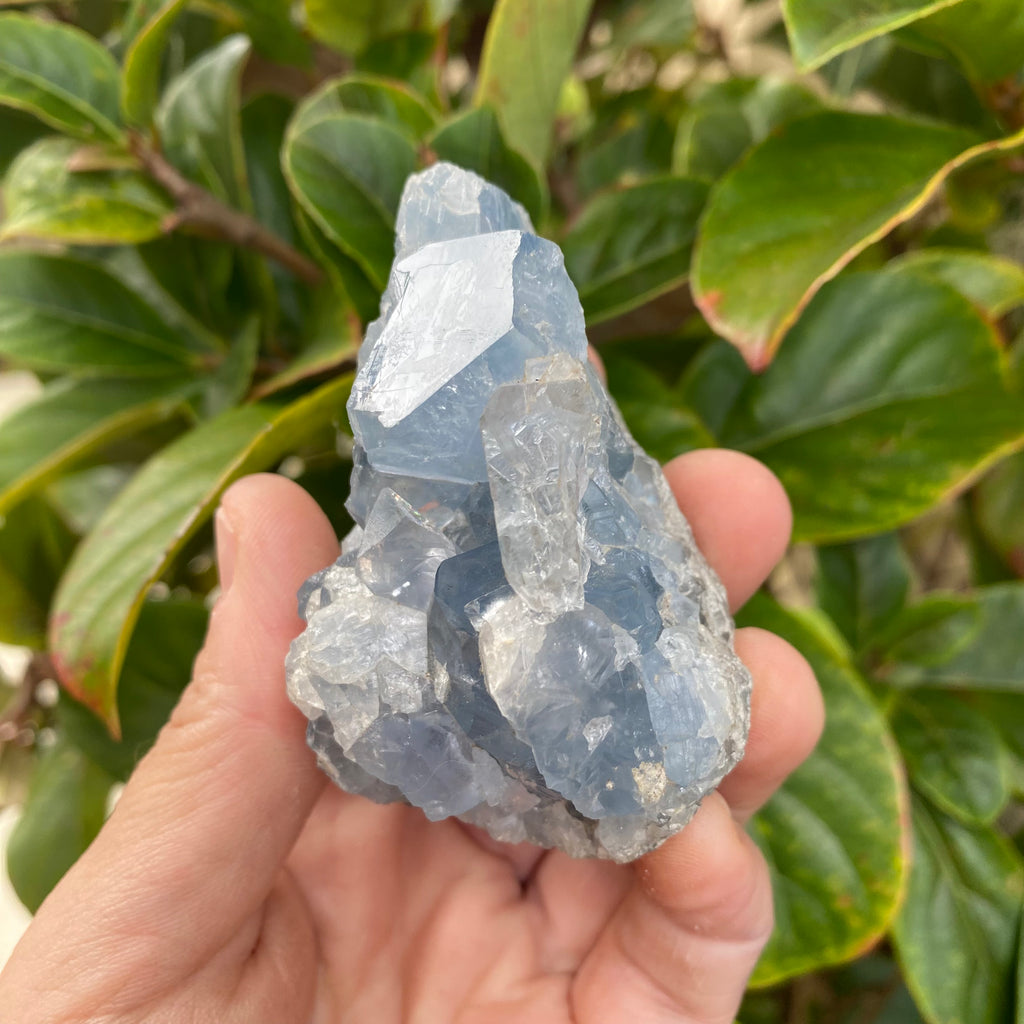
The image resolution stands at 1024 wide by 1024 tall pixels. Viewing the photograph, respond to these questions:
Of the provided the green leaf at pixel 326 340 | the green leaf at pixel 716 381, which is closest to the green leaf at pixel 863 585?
the green leaf at pixel 716 381

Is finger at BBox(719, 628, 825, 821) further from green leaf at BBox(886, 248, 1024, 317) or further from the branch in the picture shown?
the branch

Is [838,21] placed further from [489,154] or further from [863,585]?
[863,585]

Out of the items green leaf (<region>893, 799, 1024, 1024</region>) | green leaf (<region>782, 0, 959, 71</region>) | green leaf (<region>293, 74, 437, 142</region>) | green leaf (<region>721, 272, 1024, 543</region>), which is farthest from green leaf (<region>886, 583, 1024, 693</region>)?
green leaf (<region>293, 74, 437, 142</region>)

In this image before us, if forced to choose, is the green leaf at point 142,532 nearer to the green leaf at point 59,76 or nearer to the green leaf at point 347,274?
the green leaf at point 347,274

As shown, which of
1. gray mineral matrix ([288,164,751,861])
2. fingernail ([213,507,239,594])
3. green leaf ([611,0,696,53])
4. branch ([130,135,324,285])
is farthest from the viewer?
green leaf ([611,0,696,53])

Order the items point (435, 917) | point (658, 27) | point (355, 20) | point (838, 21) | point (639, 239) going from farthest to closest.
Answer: point (658, 27) → point (355, 20) → point (639, 239) → point (435, 917) → point (838, 21)

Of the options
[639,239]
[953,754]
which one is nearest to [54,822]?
[639,239]
